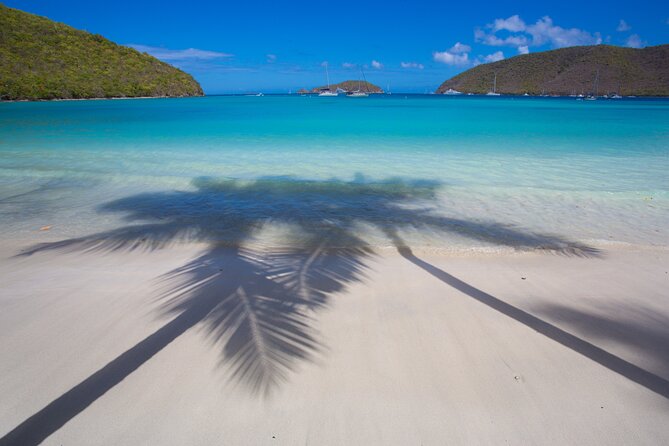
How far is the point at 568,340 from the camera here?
134 inches

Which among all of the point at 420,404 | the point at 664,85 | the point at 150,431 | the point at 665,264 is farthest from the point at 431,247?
the point at 664,85

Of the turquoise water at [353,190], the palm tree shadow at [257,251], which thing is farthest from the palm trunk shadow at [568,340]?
the turquoise water at [353,190]

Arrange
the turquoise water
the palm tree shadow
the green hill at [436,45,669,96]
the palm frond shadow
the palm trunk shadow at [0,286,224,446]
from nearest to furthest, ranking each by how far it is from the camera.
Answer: the palm trunk shadow at [0,286,224,446] < the palm tree shadow < the palm frond shadow < the turquoise water < the green hill at [436,45,669,96]

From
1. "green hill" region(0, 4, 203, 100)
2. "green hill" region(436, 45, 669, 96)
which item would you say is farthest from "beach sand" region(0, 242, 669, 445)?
"green hill" region(436, 45, 669, 96)

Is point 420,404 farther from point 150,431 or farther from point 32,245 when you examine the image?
point 32,245

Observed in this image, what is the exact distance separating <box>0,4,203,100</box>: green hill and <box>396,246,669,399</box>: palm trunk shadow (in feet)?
339

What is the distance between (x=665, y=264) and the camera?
5.24 metres

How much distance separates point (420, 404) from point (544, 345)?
1445 millimetres

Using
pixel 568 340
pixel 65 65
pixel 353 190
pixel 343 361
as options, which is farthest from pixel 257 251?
pixel 65 65

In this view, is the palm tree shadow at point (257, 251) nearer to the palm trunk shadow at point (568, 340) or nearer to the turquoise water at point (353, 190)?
the turquoise water at point (353, 190)

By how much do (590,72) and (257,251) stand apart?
184 m

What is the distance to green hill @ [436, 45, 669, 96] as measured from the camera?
131 metres

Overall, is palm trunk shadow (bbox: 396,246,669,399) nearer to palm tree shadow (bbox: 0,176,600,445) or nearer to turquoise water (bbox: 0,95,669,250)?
palm tree shadow (bbox: 0,176,600,445)

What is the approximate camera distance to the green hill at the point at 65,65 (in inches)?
3201
